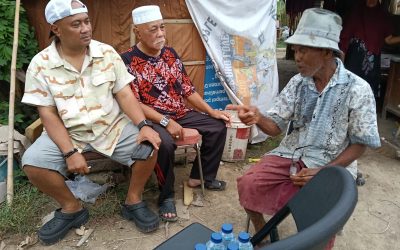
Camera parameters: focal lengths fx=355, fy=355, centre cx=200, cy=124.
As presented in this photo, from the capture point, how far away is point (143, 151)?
278 centimetres

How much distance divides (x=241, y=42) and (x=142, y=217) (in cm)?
248

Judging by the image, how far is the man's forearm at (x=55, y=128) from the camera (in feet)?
9.09

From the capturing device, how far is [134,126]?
3.05 metres

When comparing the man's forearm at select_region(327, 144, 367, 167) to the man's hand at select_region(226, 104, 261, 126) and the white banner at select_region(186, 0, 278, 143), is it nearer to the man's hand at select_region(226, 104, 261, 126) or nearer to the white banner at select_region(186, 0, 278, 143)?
the man's hand at select_region(226, 104, 261, 126)

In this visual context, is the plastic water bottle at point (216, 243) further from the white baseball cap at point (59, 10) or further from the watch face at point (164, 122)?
the white baseball cap at point (59, 10)

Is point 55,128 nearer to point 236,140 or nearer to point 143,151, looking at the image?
point 143,151

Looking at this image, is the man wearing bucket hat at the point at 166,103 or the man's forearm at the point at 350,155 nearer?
the man's forearm at the point at 350,155

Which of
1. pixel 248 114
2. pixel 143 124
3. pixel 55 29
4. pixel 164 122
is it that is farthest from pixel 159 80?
pixel 248 114

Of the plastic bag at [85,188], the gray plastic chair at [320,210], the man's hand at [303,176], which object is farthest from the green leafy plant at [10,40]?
the gray plastic chair at [320,210]

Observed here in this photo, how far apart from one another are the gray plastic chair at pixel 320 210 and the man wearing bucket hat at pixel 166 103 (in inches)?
59.4

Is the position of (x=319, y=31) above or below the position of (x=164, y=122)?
above

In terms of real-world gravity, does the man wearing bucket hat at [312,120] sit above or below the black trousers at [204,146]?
above

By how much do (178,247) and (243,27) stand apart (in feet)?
10.5

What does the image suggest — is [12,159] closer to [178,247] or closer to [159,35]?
[159,35]
